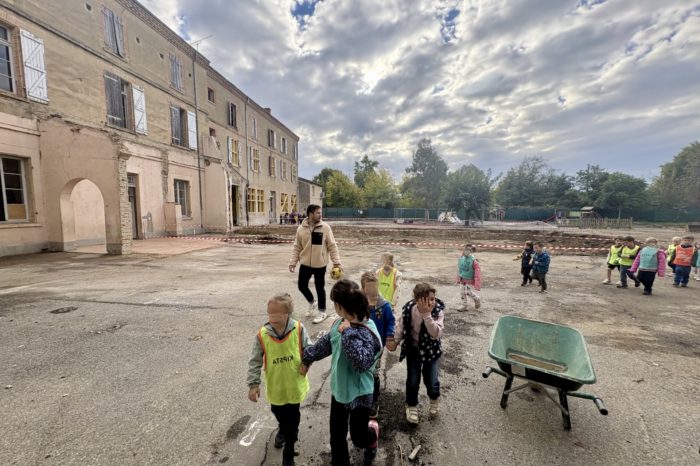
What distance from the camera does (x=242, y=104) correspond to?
2425cm

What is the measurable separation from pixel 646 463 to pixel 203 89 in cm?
2345

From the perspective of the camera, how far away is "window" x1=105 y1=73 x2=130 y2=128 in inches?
505

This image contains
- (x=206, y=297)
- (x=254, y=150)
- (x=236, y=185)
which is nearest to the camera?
(x=206, y=297)

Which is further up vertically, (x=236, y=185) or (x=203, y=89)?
(x=203, y=89)

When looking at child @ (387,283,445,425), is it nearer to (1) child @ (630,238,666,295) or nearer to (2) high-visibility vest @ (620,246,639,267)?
(1) child @ (630,238,666,295)

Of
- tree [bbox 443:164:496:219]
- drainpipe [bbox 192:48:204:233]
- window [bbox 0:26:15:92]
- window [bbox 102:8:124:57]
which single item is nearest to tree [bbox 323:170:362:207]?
tree [bbox 443:164:496:219]

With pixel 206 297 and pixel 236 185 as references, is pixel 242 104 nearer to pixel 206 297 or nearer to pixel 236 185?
pixel 236 185

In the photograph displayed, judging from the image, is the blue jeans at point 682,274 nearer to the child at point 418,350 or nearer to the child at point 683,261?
the child at point 683,261

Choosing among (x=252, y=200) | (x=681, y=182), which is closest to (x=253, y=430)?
(x=252, y=200)

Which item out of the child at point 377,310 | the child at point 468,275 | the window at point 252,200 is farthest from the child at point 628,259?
the window at point 252,200

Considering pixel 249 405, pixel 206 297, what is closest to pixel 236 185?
pixel 206 297

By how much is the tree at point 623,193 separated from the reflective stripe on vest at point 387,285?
4992 centimetres

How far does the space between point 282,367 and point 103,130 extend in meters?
14.6

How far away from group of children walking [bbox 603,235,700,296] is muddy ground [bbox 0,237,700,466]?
27.0 inches
